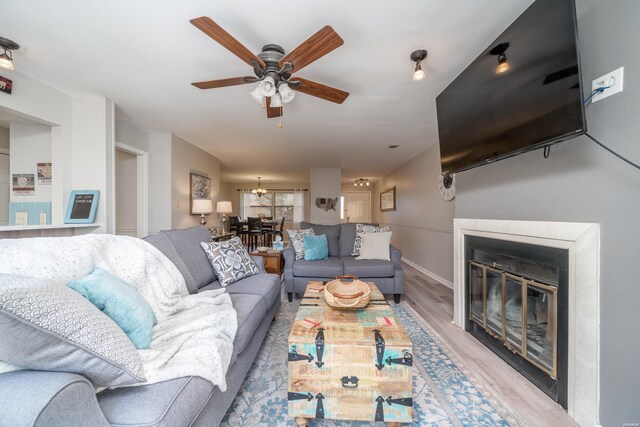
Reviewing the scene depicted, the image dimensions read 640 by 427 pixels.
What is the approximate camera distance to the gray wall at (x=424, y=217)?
3920mm

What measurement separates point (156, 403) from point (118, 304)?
0.47 m

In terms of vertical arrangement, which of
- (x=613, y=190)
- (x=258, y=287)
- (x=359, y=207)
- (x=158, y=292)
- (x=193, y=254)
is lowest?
(x=258, y=287)

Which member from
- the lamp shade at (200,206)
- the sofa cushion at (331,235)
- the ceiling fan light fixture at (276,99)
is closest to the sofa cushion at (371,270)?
the sofa cushion at (331,235)

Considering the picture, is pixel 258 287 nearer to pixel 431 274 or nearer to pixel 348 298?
pixel 348 298

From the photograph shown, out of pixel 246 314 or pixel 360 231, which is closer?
pixel 246 314

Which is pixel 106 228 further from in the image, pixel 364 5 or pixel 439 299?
pixel 439 299

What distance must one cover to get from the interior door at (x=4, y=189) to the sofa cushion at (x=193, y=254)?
9.99 ft

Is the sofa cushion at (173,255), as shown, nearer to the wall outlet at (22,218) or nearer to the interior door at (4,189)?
the wall outlet at (22,218)

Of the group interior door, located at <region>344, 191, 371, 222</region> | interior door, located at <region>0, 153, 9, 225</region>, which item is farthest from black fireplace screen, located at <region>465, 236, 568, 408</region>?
interior door, located at <region>344, 191, 371, 222</region>

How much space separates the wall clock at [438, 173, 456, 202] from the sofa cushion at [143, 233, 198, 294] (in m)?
3.40

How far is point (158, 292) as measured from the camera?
148cm

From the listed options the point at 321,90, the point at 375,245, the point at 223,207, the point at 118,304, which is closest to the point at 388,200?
the point at 375,245

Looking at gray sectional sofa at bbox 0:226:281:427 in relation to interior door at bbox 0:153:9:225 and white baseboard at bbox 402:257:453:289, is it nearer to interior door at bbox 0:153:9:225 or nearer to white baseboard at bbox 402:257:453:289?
white baseboard at bbox 402:257:453:289

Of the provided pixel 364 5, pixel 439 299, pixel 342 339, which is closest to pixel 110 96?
pixel 364 5
